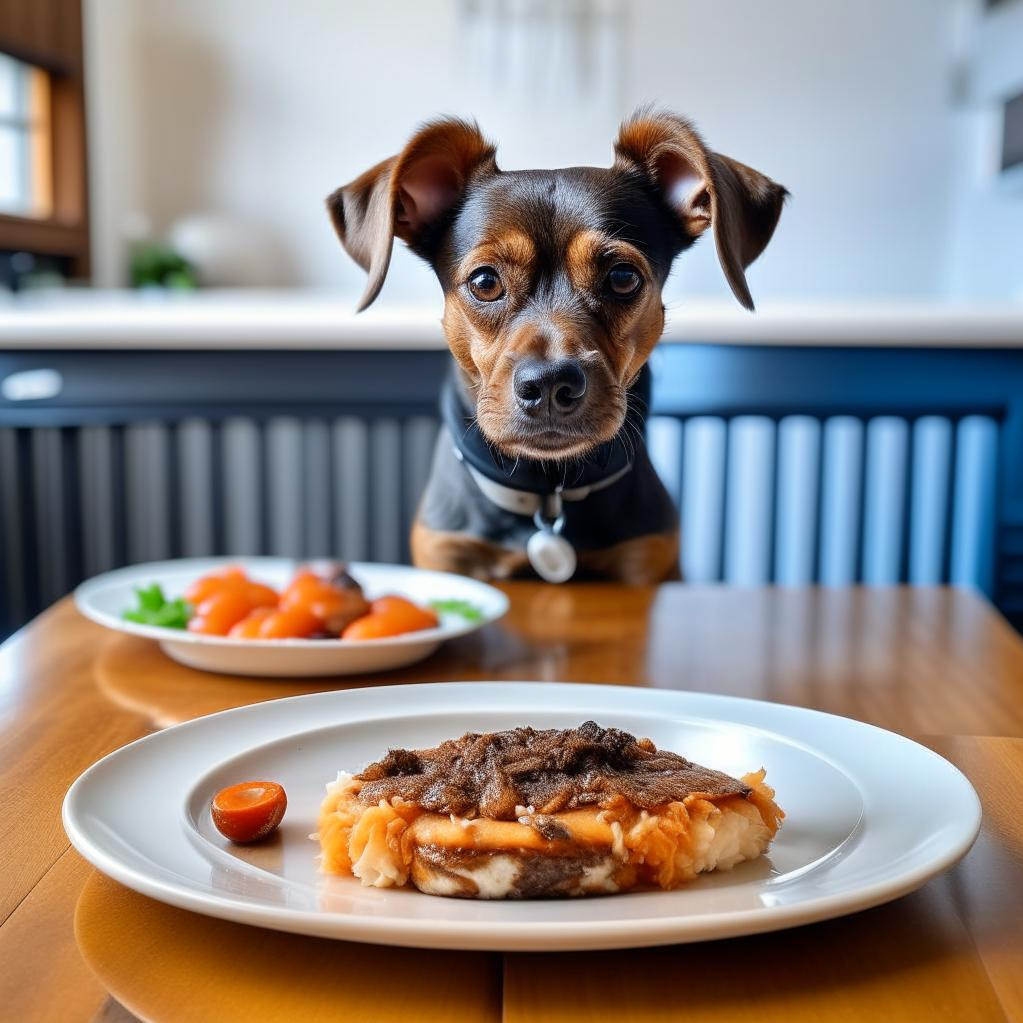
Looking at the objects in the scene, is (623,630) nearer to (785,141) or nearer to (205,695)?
(205,695)

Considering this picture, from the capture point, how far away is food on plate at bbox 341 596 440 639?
99 centimetres

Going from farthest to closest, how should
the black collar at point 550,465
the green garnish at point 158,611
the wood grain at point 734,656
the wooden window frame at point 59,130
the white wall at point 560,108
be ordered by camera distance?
1. the white wall at point 560,108
2. the wooden window frame at point 59,130
3. the black collar at point 550,465
4. the green garnish at point 158,611
5. the wood grain at point 734,656

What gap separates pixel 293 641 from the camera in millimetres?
939

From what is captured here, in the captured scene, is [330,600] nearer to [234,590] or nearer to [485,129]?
[234,590]

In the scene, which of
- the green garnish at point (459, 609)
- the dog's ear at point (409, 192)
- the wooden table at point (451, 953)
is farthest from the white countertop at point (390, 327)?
the wooden table at point (451, 953)

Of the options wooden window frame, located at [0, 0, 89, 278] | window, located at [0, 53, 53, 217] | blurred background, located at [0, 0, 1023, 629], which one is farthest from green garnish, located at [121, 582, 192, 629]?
window, located at [0, 53, 53, 217]

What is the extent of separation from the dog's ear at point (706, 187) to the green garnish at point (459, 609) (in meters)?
0.38

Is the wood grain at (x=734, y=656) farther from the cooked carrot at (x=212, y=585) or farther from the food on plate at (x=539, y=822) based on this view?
the food on plate at (x=539, y=822)

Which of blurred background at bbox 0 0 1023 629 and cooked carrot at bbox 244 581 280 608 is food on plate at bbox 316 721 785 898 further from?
blurred background at bbox 0 0 1023 629

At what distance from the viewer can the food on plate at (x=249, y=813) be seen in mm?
566

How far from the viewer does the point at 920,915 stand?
526 mm

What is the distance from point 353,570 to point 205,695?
0.40 metres

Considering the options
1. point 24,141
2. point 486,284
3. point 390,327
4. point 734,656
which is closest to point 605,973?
point 734,656

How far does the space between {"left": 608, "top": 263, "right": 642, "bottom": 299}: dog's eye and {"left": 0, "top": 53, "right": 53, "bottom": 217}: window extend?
303cm
